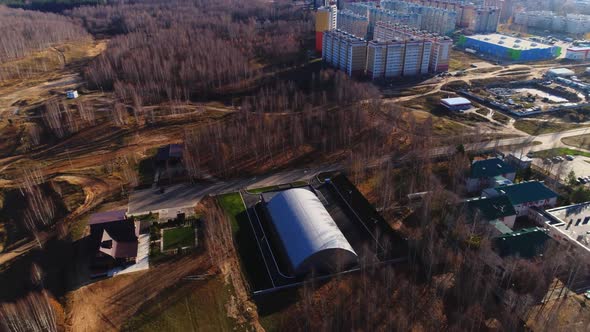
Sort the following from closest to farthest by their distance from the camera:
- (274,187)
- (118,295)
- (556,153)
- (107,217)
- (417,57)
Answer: (118,295), (107,217), (274,187), (556,153), (417,57)

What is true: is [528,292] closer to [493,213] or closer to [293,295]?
[493,213]

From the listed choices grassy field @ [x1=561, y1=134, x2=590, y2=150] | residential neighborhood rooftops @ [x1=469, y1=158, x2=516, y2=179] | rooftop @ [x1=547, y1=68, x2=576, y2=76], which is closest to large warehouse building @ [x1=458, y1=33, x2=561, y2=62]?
rooftop @ [x1=547, y1=68, x2=576, y2=76]

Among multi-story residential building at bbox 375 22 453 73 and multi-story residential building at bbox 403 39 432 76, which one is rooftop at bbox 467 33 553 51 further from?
multi-story residential building at bbox 403 39 432 76

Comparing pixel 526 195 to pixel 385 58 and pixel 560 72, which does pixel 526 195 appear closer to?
pixel 385 58

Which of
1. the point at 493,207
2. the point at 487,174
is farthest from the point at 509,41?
the point at 493,207

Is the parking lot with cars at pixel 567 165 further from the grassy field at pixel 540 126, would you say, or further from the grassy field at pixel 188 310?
the grassy field at pixel 188 310

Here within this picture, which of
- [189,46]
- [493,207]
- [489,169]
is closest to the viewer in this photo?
[493,207]
